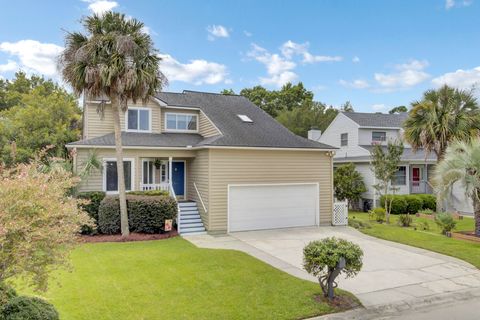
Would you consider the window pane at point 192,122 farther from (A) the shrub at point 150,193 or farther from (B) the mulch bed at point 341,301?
(B) the mulch bed at point 341,301

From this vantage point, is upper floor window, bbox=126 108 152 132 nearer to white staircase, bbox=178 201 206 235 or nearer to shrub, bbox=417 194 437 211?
white staircase, bbox=178 201 206 235

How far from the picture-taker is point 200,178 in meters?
15.5

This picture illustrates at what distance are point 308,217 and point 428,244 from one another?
5446 millimetres

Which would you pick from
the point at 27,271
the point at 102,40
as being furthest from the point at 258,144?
the point at 27,271

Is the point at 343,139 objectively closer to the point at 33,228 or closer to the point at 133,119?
the point at 133,119

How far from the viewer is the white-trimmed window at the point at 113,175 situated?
50.2ft

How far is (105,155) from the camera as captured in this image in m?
15.2

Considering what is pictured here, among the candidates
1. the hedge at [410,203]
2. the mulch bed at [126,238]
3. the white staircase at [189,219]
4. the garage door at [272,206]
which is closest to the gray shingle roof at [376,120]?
the hedge at [410,203]

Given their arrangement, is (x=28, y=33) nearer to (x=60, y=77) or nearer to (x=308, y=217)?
(x=60, y=77)

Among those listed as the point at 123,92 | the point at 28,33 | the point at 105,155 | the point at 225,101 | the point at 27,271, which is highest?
the point at 28,33

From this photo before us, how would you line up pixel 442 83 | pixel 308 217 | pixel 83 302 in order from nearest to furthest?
1. pixel 83 302
2. pixel 308 217
3. pixel 442 83

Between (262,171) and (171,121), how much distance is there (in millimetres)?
6203

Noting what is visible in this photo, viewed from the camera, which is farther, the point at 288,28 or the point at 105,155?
the point at 288,28

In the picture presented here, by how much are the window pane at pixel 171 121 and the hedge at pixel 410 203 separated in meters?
13.4
